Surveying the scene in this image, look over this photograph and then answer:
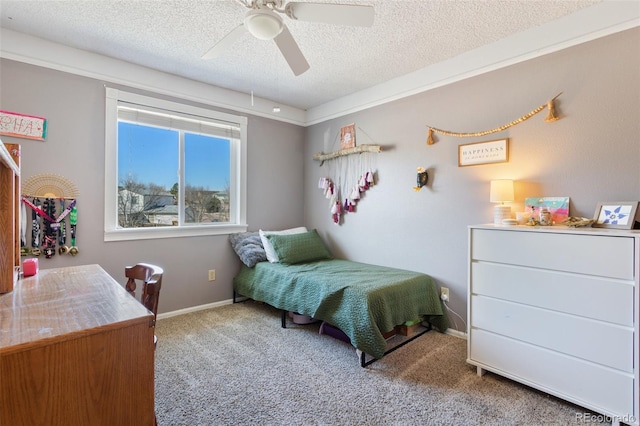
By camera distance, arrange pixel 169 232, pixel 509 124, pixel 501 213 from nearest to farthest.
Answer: pixel 501 213 < pixel 509 124 < pixel 169 232

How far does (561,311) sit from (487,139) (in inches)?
54.5

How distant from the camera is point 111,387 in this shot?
96 centimetres

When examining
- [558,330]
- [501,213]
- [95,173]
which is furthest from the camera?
[95,173]

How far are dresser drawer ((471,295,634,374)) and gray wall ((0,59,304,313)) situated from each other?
8.55 feet

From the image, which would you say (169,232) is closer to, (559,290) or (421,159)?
(421,159)

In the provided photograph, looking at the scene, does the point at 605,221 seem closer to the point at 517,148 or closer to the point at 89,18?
the point at 517,148

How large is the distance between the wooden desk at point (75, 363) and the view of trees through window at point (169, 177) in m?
2.01

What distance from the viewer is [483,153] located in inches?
100

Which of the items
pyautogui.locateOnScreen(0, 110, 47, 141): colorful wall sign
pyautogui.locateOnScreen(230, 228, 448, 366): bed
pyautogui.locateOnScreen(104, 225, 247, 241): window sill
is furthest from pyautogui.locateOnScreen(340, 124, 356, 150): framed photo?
pyautogui.locateOnScreen(0, 110, 47, 141): colorful wall sign

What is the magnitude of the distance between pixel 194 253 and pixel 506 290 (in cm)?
286

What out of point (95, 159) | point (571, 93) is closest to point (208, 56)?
point (95, 159)

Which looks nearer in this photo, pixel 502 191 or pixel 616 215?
pixel 616 215

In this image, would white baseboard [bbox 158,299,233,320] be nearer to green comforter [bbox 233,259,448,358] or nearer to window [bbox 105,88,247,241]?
green comforter [bbox 233,259,448,358]

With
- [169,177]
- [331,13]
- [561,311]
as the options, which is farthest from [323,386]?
[169,177]
